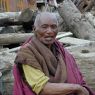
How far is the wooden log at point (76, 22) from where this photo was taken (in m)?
7.27

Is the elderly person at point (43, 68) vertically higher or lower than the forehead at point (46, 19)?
lower

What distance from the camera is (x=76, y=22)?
7.59 m

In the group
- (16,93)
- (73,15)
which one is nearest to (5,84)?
(16,93)

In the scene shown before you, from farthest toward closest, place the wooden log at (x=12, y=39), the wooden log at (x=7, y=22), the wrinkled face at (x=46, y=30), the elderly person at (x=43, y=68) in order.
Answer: the wooden log at (x=7, y=22) → the wooden log at (x=12, y=39) → the wrinkled face at (x=46, y=30) → the elderly person at (x=43, y=68)

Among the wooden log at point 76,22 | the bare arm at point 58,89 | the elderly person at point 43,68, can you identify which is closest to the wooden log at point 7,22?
the wooden log at point 76,22

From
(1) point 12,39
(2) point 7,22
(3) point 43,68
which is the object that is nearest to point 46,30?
(3) point 43,68

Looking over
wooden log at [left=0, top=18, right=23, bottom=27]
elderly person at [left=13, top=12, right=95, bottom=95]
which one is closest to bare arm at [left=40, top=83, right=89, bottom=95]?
elderly person at [left=13, top=12, right=95, bottom=95]

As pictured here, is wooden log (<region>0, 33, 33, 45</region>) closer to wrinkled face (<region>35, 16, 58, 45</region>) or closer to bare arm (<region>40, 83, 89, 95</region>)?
wrinkled face (<region>35, 16, 58, 45</region>)

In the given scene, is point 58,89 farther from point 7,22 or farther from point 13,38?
point 7,22

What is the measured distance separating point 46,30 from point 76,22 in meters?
4.14

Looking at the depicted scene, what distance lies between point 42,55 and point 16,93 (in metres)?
0.46

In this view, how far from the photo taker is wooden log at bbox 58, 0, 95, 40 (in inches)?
286

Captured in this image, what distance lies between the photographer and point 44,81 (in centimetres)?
339

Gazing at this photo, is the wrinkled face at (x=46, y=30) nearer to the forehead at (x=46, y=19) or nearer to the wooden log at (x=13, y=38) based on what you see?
the forehead at (x=46, y=19)
